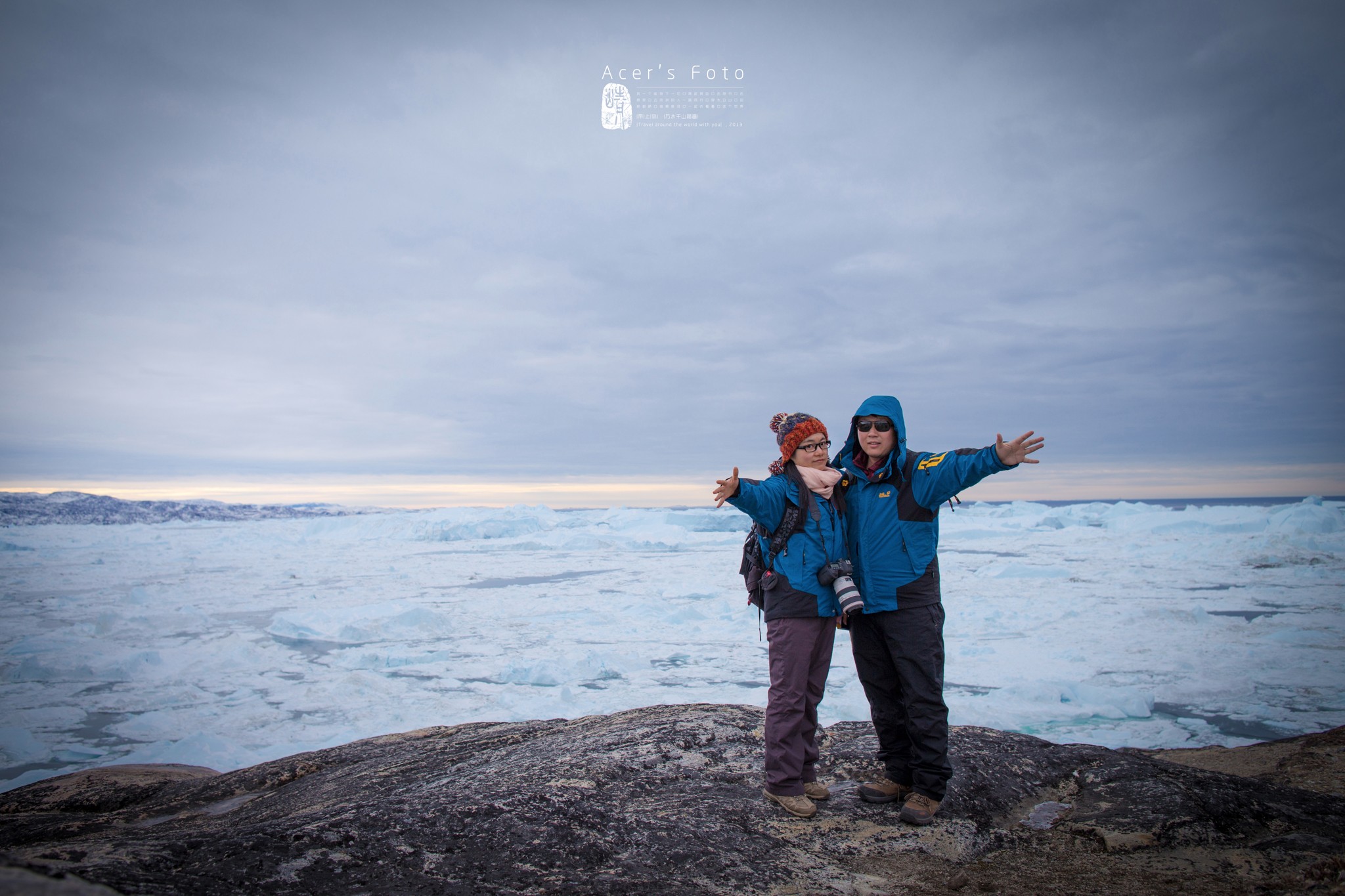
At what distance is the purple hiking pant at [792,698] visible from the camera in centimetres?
272

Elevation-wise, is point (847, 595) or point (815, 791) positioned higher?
point (847, 595)

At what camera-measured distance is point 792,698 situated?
8.89 ft

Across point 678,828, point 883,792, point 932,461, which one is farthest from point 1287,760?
point 678,828

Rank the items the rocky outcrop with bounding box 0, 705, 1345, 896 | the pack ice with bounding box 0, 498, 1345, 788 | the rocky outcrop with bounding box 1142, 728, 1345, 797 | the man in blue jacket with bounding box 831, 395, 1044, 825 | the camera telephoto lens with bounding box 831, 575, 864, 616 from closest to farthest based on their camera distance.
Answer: the rocky outcrop with bounding box 0, 705, 1345, 896 → the camera telephoto lens with bounding box 831, 575, 864, 616 → the man in blue jacket with bounding box 831, 395, 1044, 825 → the rocky outcrop with bounding box 1142, 728, 1345, 797 → the pack ice with bounding box 0, 498, 1345, 788

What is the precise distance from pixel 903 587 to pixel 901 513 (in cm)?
30

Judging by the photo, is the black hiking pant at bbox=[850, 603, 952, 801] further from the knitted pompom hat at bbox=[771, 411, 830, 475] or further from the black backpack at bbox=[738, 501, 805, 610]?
the knitted pompom hat at bbox=[771, 411, 830, 475]

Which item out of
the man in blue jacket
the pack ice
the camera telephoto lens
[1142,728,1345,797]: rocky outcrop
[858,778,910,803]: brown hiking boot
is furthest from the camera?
the pack ice

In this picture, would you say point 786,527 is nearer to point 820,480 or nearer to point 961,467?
point 820,480

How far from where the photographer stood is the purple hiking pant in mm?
2719

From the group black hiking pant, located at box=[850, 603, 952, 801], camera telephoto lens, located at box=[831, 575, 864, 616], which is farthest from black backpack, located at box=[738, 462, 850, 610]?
black hiking pant, located at box=[850, 603, 952, 801]

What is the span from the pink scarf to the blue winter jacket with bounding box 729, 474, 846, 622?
4 centimetres

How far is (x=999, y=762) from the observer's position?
129 inches

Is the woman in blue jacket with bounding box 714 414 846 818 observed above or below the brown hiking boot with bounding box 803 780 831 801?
above

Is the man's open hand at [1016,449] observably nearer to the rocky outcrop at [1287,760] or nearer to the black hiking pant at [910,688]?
the black hiking pant at [910,688]
